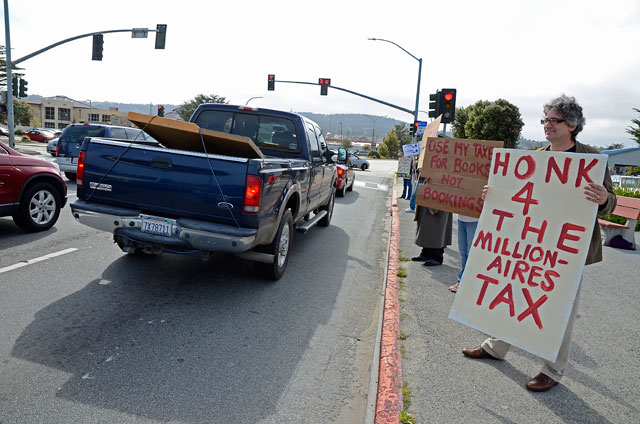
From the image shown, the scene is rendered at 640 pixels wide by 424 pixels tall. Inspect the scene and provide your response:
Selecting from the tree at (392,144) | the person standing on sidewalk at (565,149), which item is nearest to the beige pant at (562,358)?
the person standing on sidewalk at (565,149)

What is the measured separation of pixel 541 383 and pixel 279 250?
321cm

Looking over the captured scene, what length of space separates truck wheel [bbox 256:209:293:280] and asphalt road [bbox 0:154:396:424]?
146 millimetres

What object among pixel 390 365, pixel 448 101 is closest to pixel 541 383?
pixel 390 365

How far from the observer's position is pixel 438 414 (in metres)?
2.99

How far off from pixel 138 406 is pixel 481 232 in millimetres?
2666

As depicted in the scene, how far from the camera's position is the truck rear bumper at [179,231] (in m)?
4.43

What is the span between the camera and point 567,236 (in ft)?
10.4

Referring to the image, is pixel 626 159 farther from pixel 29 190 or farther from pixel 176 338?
pixel 176 338

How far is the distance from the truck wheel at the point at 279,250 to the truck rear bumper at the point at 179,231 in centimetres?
78

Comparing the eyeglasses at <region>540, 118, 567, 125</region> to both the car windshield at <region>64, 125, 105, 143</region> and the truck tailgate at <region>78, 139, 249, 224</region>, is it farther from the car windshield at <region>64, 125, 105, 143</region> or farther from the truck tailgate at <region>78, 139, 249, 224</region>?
the car windshield at <region>64, 125, 105, 143</region>

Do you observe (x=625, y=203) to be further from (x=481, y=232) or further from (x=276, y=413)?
(x=276, y=413)

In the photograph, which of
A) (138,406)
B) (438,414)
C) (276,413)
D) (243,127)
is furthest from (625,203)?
(138,406)

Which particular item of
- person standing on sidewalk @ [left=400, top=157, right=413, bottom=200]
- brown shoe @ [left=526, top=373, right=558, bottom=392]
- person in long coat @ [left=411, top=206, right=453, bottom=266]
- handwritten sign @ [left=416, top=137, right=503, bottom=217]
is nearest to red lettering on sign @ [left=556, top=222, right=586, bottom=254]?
brown shoe @ [left=526, top=373, right=558, bottom=392]

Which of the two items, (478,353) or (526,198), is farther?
(478,353)
